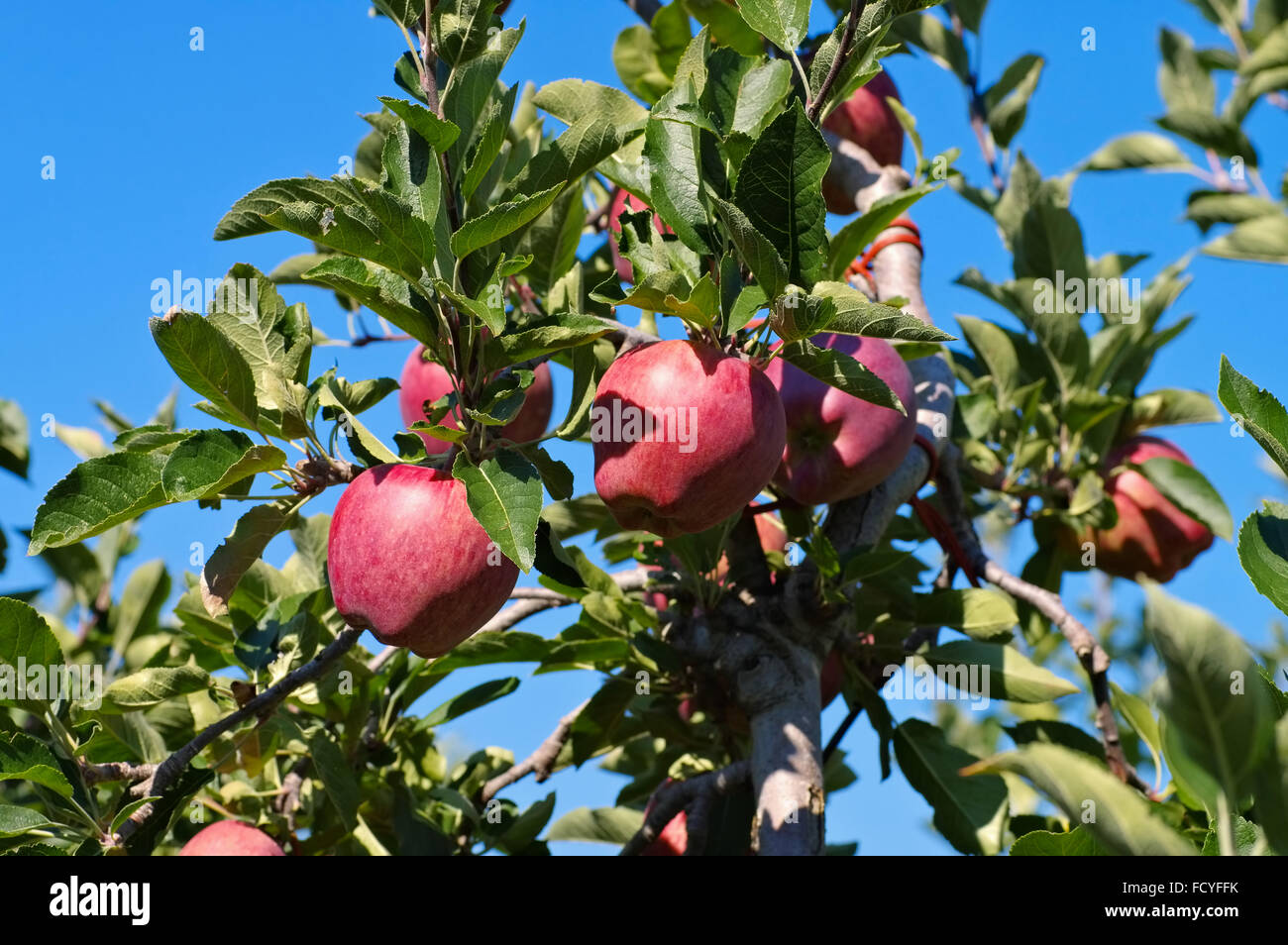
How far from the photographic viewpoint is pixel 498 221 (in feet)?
3.69

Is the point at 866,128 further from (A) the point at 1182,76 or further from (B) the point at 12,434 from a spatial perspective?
(B) the point at 12,434

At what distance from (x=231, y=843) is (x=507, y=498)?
2.68 feet

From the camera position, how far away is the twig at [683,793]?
174 centimetres

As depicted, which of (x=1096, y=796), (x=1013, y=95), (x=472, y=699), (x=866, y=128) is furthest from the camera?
(x=1013, y=95)

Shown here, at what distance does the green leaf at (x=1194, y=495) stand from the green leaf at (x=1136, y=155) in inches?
40.9

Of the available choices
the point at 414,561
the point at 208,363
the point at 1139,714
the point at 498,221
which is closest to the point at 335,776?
the point at 414,561

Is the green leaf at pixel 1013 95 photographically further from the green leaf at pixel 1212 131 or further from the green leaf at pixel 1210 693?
the green leaf at pixel 1210 693

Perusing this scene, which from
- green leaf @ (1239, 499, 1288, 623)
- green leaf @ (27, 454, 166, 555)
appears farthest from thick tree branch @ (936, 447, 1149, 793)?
green leaf @ (27, 454, 166, 555)

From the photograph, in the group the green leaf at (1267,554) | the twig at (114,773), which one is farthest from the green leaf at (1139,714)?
the twig at (114,773)

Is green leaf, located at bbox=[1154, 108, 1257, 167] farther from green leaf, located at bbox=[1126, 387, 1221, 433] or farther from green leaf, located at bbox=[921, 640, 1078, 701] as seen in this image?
green leaf, located at bbox=[921, 640, 1078, 701]

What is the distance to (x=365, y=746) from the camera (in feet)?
6.39

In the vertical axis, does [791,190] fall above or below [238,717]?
above

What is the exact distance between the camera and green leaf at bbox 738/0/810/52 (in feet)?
4.22

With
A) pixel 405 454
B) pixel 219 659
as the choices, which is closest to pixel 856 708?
pixel 405 454
